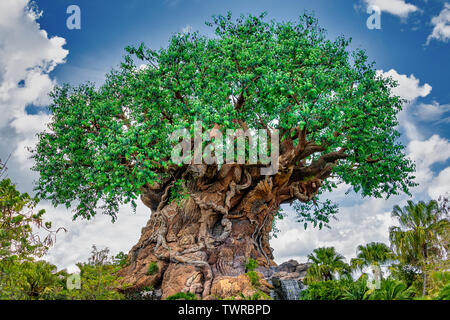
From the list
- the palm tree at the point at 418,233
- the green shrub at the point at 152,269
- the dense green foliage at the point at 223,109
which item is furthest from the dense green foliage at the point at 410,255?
the green shrub at the point at 152,269

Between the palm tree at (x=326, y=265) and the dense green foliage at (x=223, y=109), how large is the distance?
4.14 m

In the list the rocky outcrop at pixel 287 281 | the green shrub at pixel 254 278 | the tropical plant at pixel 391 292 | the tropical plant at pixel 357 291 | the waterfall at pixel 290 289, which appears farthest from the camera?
the waterfall at pixel 290 289

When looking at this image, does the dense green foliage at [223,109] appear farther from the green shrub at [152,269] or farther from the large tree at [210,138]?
the green shrub at [152,269]

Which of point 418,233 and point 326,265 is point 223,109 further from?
point 418,233

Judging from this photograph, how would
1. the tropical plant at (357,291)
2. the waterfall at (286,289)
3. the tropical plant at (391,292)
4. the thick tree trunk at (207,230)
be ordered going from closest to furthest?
the tropical plant at (391,292)
the tropical plant at (357,291)
the waterfall at (286,289)
the thick tree trunk at (207,230)

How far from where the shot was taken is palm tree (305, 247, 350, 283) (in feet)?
49.2

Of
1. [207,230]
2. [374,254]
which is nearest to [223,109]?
[207,230]

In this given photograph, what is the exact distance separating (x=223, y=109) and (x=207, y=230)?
20.2ft

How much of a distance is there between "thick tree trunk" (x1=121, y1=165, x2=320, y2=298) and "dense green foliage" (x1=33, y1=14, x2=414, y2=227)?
6.97 ft

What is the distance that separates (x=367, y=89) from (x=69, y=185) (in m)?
13.1

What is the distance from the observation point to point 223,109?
11227 millimetres

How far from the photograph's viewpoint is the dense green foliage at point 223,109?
11.4 metres

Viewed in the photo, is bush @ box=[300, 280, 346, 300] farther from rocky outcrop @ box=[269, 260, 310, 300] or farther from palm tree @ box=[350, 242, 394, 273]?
palm tree @ box=[350, 242, 394, 273]
